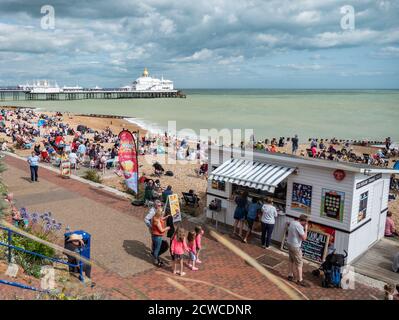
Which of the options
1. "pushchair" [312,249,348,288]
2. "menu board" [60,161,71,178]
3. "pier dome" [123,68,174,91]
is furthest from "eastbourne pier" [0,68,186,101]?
"pushchair" [312,249,348,288]

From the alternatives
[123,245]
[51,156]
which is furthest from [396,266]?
[51,156]

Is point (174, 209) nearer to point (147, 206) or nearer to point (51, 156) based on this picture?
point (147, 206)

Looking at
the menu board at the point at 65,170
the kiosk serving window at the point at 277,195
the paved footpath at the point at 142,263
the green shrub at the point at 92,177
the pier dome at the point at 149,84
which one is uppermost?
the pier dome at the point at 149,84

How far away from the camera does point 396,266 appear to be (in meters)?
8.38

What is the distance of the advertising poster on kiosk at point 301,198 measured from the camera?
29.6 feet

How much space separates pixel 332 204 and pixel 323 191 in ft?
1.16

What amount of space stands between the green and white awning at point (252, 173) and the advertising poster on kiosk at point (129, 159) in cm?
364

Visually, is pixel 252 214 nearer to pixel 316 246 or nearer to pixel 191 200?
pixel 316 246

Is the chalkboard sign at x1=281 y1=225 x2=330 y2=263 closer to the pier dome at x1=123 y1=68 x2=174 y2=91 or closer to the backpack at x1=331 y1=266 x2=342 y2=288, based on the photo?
the backpack at x1=331 y1=266 x2=342 y2=288

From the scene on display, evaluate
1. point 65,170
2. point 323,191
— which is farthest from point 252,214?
point 65,170

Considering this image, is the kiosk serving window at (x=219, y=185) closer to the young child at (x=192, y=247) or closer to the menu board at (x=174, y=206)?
the menu board at (x=174, y=206)

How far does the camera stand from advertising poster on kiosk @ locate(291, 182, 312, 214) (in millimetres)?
9033

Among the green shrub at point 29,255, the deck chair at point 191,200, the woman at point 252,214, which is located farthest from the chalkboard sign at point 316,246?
the green shrub at point 29,255
